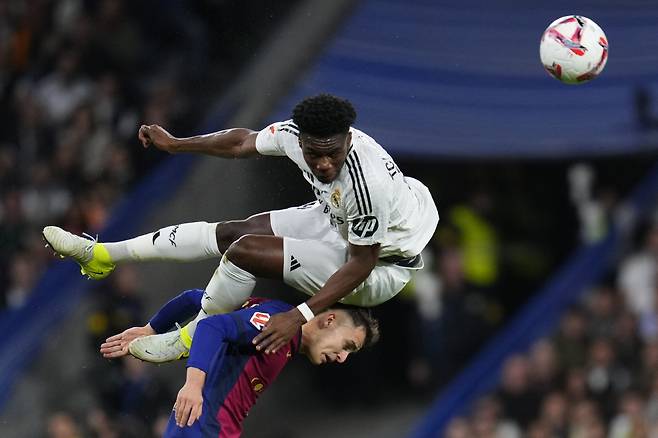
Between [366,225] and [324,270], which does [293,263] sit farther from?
[366,225]

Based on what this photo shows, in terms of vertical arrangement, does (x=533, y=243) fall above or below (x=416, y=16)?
below

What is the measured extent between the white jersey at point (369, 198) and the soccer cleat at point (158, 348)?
1.07 metres

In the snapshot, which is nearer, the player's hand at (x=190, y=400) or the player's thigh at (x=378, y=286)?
the player's hand at (x=190, y=400)

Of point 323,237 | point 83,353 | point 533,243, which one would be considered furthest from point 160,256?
point 533,243

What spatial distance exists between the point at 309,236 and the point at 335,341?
87 cm

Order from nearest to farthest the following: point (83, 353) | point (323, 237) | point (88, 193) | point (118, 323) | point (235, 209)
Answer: point (323, 237)
point (235, 209)
point (118, 323)
point (83, 353)
point (88, 193)

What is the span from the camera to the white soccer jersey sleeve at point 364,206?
7398mm

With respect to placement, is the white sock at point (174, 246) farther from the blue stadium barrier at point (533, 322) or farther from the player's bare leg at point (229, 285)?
the blue stadium barrier at point (533, 322)

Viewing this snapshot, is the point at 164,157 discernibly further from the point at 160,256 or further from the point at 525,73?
the point at 160,256

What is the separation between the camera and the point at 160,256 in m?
8.33

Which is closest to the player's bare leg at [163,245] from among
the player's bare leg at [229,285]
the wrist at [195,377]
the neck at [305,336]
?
the player's bare leg at [229,285]

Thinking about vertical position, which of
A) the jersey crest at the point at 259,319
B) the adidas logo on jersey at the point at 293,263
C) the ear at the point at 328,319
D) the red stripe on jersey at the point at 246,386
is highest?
the adidas logo on jersey at the point at 293,263

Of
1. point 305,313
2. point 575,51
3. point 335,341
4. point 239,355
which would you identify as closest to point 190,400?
point 239,355

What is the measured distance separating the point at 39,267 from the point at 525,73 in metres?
5.31
